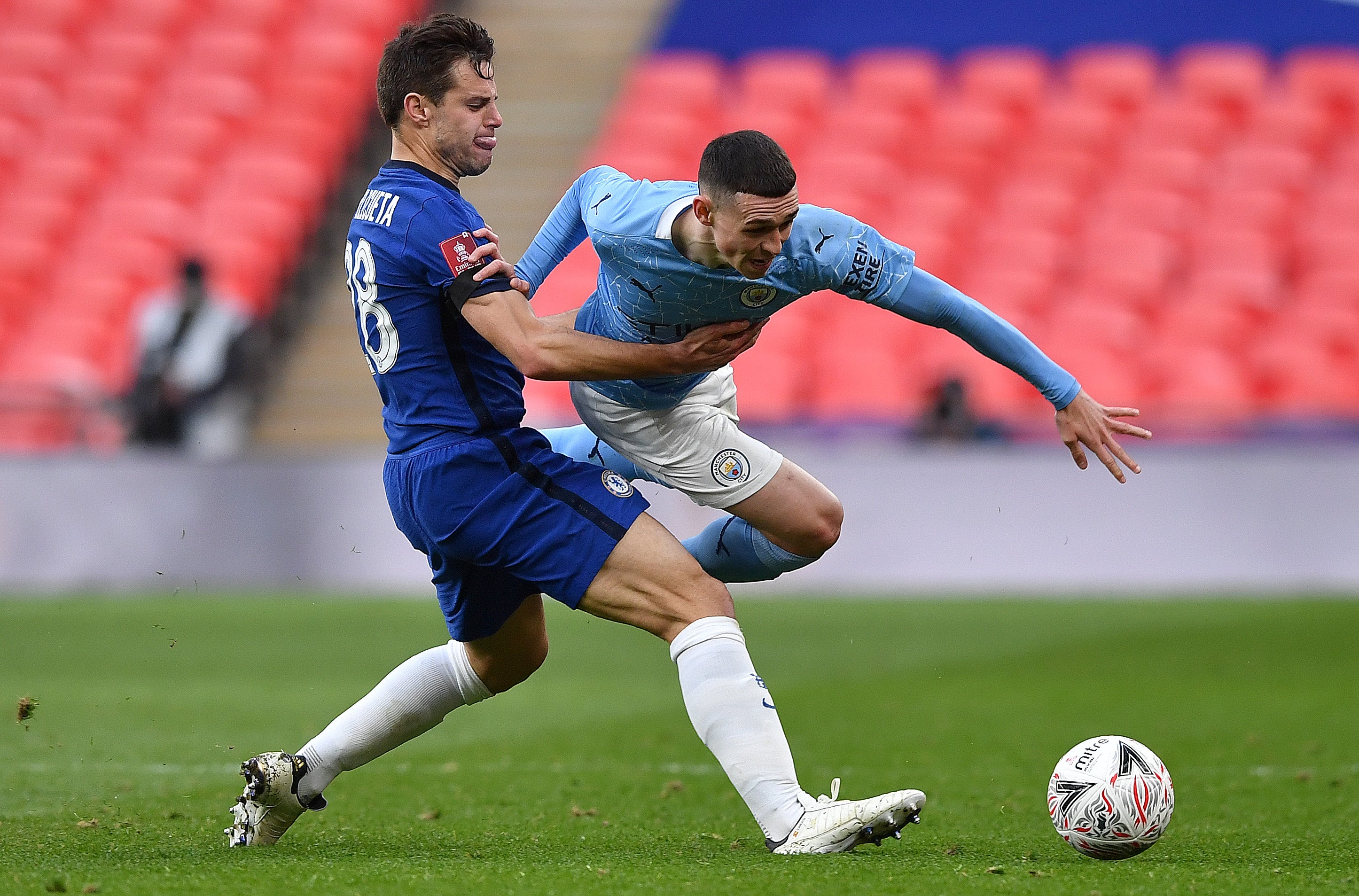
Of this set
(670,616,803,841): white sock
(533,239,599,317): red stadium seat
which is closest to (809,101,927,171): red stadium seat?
(533,239,599,317): red stadium seat

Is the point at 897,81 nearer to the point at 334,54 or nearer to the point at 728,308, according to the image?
the point at 334,54

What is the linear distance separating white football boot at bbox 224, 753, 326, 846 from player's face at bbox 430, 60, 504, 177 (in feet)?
5.51

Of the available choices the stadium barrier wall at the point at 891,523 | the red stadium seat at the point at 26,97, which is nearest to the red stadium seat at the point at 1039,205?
the stadium barrier wall at the point at 891,523

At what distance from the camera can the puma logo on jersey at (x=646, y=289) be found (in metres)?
4.66

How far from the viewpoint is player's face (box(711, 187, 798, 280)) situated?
4242 millimetres

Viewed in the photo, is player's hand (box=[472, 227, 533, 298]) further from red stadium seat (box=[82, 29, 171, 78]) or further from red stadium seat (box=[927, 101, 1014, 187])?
red stadium seat (box=[82, 29, 171, 78])

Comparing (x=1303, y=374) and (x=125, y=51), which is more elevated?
(x=125, y=51)

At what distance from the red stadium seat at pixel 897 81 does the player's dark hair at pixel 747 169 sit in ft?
49.2

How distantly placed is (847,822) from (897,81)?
51.7ft

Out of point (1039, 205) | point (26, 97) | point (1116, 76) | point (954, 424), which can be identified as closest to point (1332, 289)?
point (1039, 205)

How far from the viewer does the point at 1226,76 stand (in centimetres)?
1811

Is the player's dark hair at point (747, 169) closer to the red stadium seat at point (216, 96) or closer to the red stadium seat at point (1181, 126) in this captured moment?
the red stadium seat at point (1181, 126)

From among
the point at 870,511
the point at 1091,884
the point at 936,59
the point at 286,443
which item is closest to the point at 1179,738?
the point at 1091,884

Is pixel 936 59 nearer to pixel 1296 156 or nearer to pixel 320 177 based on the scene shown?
pixel 1296 156
